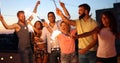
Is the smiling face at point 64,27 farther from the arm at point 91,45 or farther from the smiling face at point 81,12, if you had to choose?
the arm at point 91,45

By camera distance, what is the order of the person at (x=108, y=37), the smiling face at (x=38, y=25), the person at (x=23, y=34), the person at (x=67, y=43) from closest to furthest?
the person at (x=108, y=37), the person at (x=67, y=43), the smiling face at (x=38, y=25), the person at (x=23, y=34)

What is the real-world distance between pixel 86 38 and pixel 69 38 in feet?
0.85

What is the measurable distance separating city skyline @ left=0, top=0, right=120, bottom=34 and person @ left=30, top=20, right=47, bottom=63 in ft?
0.37

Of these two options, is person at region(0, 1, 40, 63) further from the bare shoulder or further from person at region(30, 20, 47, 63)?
person at region(30, 20, 47, 63)

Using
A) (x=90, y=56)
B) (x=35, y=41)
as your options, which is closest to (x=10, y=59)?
(x=35, y=41)

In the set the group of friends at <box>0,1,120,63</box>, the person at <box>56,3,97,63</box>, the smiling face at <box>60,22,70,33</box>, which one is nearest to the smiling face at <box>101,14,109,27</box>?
the group of friends at <box>0,1,120,63</box>

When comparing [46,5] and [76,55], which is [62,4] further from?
[76,55]

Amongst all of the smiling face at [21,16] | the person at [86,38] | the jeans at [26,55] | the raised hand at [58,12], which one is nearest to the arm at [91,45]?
the person at [86,38]

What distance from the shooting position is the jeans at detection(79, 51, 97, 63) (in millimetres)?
3574

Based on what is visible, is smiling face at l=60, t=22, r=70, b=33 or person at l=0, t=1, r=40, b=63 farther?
person at l=0, t=1, r=40, b=63

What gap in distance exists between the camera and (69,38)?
3709 mm

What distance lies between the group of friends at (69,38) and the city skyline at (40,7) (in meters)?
0.06

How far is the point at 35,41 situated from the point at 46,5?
0.59 m

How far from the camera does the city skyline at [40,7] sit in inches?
142
